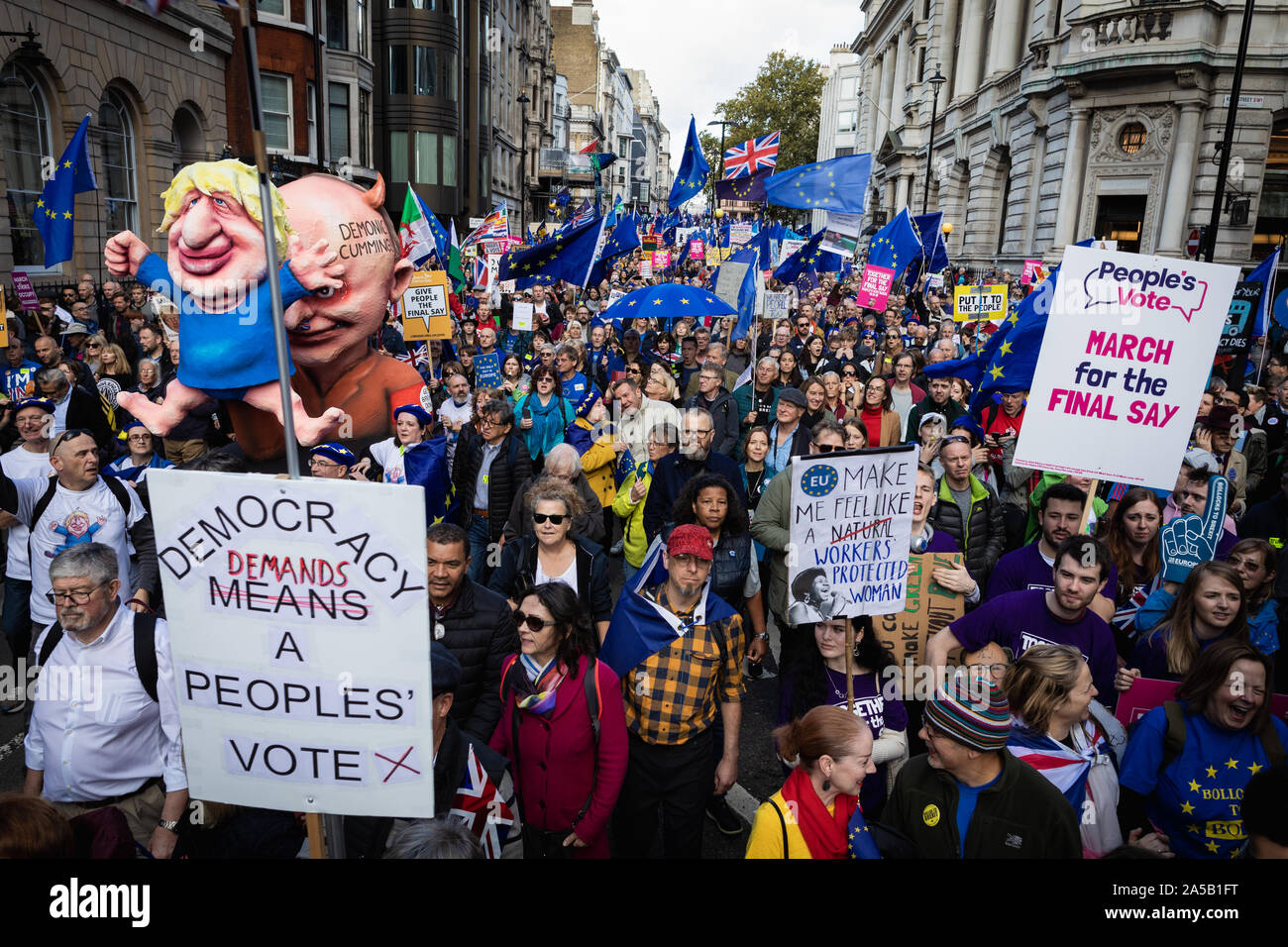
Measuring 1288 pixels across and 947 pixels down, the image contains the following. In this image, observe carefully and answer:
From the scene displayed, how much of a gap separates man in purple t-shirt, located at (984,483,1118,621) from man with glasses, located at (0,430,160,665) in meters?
4.52

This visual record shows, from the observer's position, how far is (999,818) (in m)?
2.60

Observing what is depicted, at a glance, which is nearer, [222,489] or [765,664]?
[222,489]

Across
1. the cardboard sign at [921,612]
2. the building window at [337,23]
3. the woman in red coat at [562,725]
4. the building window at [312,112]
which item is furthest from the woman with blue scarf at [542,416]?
the building window at [337,23]

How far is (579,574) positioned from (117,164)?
17.2 metres

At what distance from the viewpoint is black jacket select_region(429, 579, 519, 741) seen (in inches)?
138

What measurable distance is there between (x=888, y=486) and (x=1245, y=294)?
26.5 ft

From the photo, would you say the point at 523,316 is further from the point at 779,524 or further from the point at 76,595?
the point at 76,595

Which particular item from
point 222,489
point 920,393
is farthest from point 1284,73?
point 222,489

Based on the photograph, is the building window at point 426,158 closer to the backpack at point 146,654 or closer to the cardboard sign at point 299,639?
the backpack at point 146,654

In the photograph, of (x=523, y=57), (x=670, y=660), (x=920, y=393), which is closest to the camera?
(x=670, y=660)

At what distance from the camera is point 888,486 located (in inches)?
158

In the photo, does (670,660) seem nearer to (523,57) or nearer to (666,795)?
(666,795)

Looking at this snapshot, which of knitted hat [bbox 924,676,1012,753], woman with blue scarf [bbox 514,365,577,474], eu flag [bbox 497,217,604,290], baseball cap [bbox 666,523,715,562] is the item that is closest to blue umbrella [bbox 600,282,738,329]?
eu flag [bbox 497,217,604,290]

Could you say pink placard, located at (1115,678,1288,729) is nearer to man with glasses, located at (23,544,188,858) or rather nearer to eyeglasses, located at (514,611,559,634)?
eyeglasses, located at (514,611,559,634)
